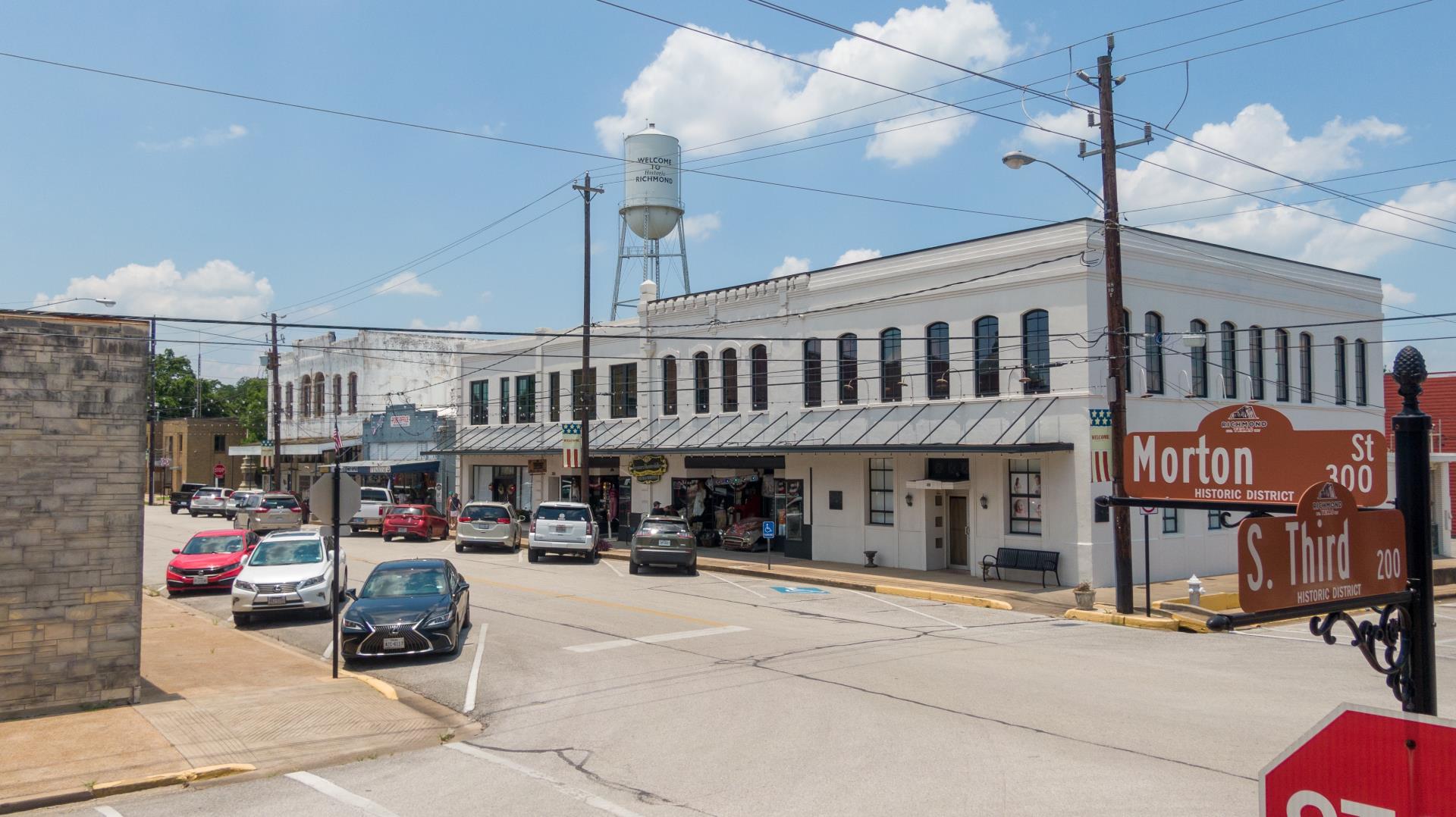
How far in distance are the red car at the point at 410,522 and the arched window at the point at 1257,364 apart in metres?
27.7

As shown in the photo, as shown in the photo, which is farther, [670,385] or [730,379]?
[670,385]

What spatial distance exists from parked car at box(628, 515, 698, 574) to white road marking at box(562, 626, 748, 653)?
949 centimetres

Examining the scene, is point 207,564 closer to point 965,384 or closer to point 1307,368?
point 965,384

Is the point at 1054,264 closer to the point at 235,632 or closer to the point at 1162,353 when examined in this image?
the point at 1162,353

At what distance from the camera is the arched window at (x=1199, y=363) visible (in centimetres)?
2698

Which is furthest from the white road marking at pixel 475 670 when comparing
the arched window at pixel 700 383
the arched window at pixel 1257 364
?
the arched window at pixel 1257 364

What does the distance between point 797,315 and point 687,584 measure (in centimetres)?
981

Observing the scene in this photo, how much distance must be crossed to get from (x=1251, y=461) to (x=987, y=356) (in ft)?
72.5

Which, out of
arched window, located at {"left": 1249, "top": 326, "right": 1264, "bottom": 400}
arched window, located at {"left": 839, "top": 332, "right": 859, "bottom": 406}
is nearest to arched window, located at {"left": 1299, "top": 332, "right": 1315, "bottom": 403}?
arched window, located at {"left": 1249, "top": 326, "right": 1264, "bottom": 400}

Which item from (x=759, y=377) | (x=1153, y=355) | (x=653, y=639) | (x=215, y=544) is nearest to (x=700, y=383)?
(x=759, y=377)

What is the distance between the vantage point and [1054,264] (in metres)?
24.8

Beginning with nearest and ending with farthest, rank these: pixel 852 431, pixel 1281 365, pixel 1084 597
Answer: pixel 1084 597, pixel 852 431, pixel 1281 365

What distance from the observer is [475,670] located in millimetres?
14453

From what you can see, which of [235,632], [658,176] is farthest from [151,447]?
[235,632]
